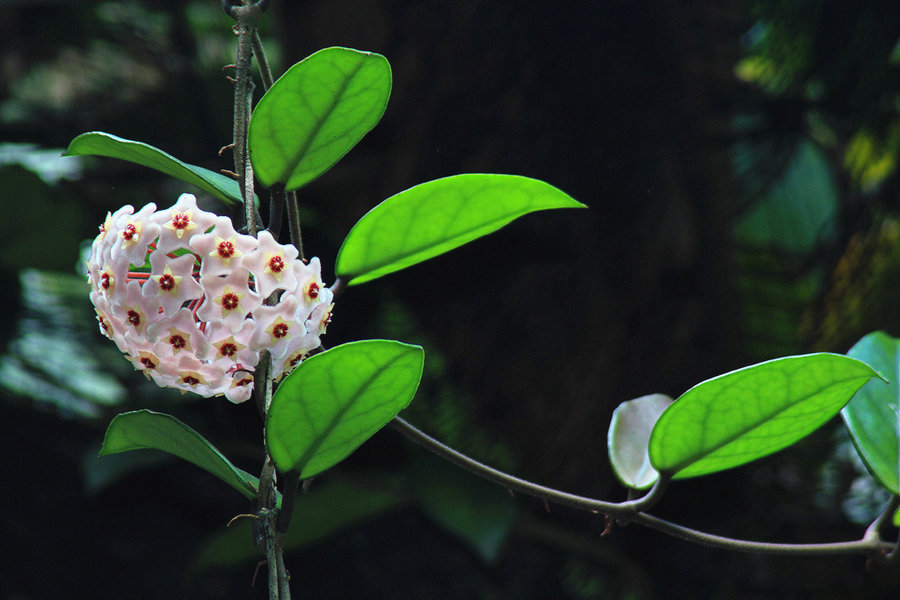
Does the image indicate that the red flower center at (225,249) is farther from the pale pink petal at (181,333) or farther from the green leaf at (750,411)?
the green leaf at (750,411)

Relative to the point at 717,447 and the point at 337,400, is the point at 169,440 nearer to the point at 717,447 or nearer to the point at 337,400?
the point at 337,400

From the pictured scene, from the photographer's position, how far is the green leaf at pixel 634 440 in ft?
1.25

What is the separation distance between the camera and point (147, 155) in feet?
0.98

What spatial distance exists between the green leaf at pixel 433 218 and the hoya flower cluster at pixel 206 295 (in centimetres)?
4

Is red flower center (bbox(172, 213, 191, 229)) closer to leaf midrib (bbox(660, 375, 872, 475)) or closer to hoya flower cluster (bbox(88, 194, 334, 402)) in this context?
hoya flower cluster (bbox(88, 194, 334, 402))

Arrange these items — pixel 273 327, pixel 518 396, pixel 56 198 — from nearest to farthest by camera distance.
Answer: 1. pixel 273 327
2. pixel 56 198
3. pixel 518 396

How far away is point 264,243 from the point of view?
29 centimetres

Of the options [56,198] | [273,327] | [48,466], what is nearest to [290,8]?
[56,198]

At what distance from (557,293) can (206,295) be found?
1.96 feet

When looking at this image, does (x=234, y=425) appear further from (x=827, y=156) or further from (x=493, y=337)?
(x=827, y=156)

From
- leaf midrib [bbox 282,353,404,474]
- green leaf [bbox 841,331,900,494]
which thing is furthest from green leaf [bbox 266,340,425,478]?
green leaf [bbox 841,331,900,494]

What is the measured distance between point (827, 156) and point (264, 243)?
0.85 m

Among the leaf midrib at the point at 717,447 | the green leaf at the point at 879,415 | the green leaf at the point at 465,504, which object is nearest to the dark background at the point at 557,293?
the green leaf at the point at 465,504

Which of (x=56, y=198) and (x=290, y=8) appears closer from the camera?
(x=56, y=198)
